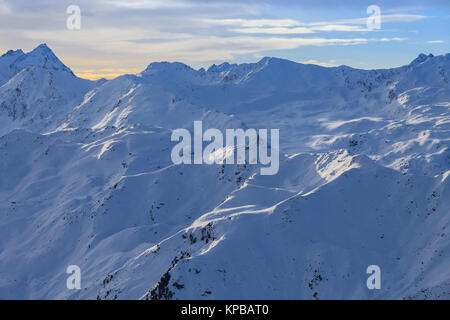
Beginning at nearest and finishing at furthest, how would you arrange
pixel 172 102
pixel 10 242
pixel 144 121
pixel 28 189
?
pixel 10 242 < pixel 28 189 < pixel 144 121 < pixel 172 102

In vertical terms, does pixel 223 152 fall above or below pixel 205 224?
above

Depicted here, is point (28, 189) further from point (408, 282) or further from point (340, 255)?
point (408, 282)

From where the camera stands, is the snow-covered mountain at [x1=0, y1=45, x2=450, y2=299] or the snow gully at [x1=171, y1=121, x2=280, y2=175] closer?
the snow-covered mountain at [x1=0, y1=45, x2=450, y2=299]

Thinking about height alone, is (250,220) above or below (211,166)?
below

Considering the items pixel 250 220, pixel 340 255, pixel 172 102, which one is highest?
pixel 172 102

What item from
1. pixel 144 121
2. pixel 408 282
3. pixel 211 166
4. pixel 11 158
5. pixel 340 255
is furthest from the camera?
pixel 144 121

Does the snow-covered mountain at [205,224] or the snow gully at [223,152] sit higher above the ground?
the snow gully at [223,152]

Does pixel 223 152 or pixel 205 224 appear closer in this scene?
pixel 205 224

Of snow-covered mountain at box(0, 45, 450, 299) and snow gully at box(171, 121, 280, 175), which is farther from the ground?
snow gully at box(171, 121, 280, 175)

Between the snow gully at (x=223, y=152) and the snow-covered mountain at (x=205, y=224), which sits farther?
the snow gully at (x=223, y=152)

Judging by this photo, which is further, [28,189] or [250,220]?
[28,189]

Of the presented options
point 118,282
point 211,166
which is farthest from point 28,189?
point 118,282
